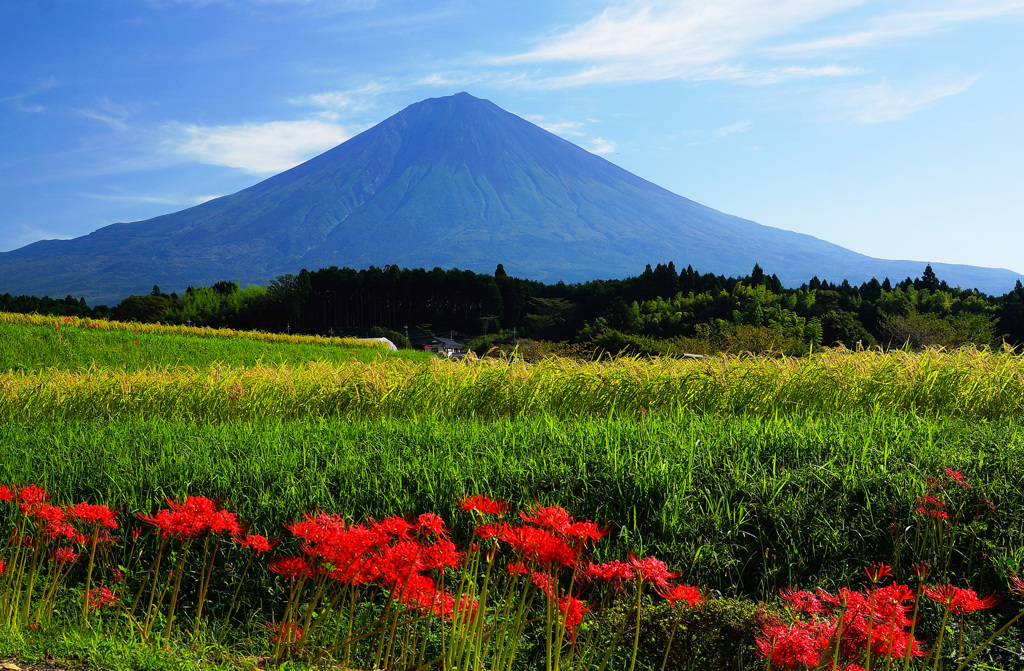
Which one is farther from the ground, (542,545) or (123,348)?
(542,545)

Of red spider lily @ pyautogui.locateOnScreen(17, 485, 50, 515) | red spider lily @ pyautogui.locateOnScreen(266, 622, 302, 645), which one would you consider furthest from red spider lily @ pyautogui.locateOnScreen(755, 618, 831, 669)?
red spider lily @ pyautogui.locateOnScreen(17, 485, 50, 515)

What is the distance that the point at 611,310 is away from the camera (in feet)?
146

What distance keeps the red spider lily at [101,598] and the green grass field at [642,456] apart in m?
0.53

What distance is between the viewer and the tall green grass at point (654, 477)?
2820 millimetres

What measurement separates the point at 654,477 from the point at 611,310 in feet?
137

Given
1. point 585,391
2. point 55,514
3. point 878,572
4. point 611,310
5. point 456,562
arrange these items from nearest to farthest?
point 878,572, point 456,562, point 55,514, point 585,391, point 611,310

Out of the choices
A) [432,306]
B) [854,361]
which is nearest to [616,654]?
[854,361]

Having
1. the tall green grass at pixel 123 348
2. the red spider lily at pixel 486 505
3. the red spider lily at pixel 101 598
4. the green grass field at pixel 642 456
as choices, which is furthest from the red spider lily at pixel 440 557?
the tall green grass at pixel 123 348

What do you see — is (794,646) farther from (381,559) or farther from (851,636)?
(381,559)

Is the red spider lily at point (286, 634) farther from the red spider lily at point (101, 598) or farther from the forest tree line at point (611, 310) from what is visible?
the forest tree line at point (611, 310)

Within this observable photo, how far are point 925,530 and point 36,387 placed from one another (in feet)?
28.4

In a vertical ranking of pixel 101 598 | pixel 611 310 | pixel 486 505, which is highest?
pixel 611 310

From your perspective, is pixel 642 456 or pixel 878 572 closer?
pixel 878 572

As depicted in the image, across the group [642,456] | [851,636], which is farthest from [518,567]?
[642,456]
